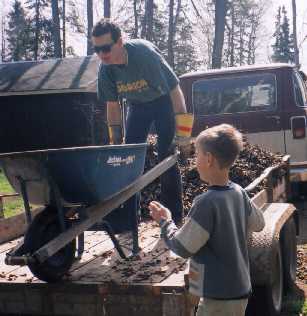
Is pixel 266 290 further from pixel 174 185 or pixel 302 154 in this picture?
pixel 302 154

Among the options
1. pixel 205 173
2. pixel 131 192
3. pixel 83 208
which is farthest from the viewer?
pixel 131 192

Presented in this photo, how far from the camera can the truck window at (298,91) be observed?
28.1ft

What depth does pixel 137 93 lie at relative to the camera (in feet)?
14.9

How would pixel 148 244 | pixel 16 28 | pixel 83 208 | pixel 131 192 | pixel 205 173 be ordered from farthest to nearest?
1. pixel 16 28
2. pixel 148 244
3. pixel 131 192
4. pixel 83 208
5. pixel 205 173

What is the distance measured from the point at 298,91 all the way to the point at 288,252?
4601mm

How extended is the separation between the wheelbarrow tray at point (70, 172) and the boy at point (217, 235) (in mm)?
1002

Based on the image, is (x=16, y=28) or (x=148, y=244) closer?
(x=148, y=244)

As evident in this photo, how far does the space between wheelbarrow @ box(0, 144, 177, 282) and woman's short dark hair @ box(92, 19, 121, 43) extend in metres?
0.87

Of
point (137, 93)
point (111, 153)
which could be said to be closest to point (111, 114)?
point (137, 93)

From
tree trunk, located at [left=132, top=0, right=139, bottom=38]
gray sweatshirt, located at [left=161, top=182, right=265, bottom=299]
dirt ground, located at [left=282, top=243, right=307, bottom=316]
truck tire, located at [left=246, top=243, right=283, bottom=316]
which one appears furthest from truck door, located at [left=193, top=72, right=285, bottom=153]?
tree trunk, located at [left=132, top=0, right=139, bottom=38]

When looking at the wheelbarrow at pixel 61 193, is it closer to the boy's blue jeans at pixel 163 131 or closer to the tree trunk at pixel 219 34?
the boy's blue jeans at pixel 163 131

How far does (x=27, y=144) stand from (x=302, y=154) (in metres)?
15.1

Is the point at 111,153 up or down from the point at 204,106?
down

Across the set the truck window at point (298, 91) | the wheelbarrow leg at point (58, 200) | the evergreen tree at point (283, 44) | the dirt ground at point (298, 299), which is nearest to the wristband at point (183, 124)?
the wheelbarrow leg at point (58, 200)
